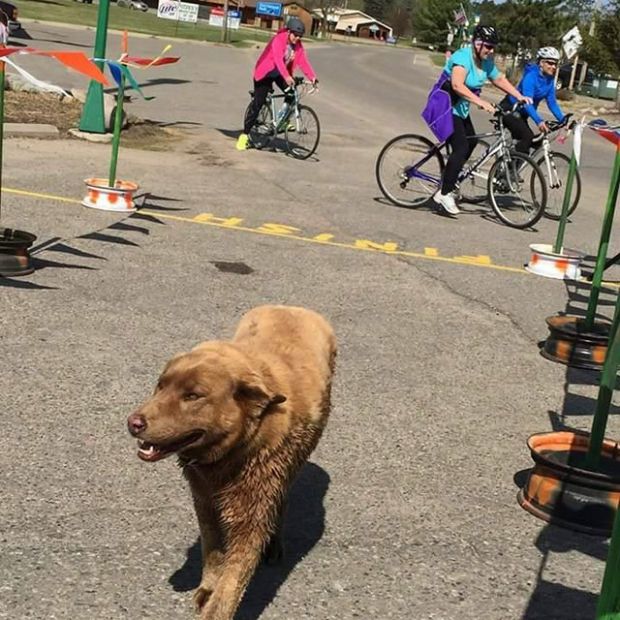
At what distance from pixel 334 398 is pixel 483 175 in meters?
7.40

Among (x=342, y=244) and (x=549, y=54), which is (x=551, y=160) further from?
(x=342, y=244)

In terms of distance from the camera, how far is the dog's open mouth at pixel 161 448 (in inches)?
111

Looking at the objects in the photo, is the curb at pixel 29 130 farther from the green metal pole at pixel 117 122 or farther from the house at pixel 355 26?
the house at pixel 355 26

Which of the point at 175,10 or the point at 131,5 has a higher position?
the point at 131,5

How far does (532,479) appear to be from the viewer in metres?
4.42

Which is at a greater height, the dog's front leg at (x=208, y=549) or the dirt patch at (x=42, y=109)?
the dirt patch at (x=42, y=109)

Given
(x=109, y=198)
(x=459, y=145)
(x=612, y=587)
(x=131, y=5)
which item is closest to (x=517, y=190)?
(x=459, y=145)

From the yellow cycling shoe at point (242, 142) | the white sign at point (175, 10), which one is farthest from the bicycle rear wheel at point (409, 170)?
the white sign at point (175, 10)

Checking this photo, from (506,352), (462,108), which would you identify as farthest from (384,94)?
(506,352)

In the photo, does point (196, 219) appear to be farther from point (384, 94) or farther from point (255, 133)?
point (384, 94)

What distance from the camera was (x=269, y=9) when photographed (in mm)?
129500

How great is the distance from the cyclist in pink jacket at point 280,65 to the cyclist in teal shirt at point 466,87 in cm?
387

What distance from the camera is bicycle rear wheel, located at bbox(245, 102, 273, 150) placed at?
15.9 metres

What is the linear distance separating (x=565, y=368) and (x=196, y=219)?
181 inches
